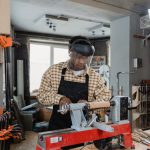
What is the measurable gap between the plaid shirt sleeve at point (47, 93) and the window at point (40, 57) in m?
5.58

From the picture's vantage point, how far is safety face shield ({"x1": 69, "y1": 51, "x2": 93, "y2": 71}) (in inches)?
75.5

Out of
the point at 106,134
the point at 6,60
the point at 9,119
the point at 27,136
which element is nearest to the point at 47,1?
the point at 6,60

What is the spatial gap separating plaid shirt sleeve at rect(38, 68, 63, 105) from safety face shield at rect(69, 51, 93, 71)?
228mm

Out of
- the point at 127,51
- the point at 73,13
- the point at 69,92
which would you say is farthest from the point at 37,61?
the point at 69,92

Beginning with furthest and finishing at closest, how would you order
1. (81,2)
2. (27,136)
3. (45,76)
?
(27,136) → (81,2) → (45,76)

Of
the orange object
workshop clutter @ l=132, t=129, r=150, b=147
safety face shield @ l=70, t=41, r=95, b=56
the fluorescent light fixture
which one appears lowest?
workshop clutter @ l=132, t=129, r=150, b=147

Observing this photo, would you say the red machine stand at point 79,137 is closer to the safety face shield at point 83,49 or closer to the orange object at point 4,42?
the safety face shield at point 83,49

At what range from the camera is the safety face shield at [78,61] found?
192 cm

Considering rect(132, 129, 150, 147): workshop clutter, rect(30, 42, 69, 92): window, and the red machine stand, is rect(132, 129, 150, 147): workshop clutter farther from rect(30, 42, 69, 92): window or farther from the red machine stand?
rect(30, 42, 69, 92): window

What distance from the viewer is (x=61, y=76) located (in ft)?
6.96

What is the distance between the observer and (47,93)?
2020mm

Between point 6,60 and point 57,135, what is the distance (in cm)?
107

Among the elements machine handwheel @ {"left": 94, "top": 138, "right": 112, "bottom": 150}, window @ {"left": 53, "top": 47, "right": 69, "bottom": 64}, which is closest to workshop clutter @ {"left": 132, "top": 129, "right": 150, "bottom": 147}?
machine handwheel @ {"left": 94, "top": 138, "right": 112, "bottom": 150}

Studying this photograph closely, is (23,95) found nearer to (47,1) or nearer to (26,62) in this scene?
(26,62)
